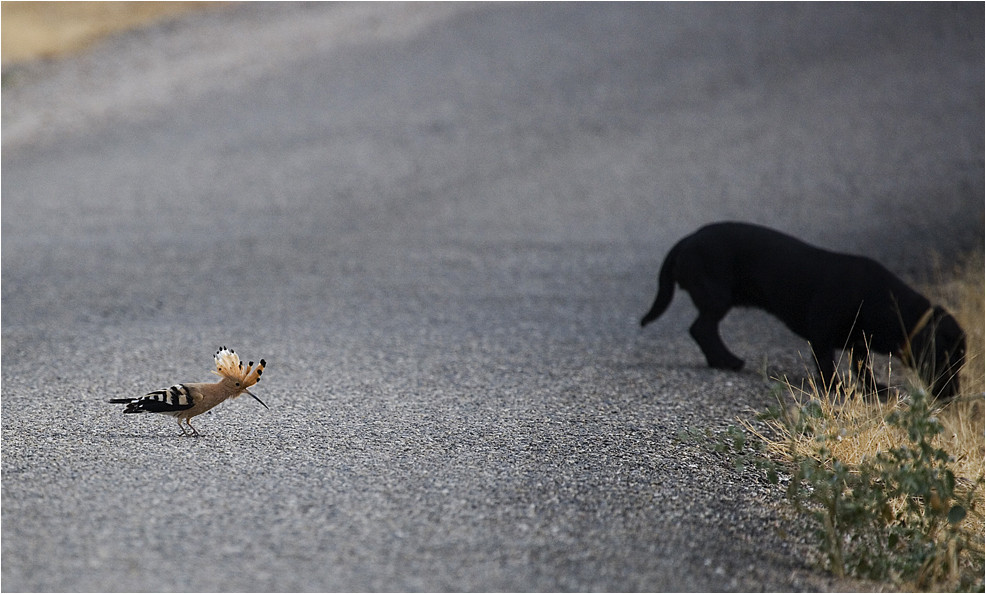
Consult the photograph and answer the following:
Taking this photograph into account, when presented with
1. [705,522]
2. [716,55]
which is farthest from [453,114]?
[705,522]

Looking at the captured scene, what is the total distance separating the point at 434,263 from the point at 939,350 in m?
3.60

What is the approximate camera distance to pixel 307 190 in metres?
9.01

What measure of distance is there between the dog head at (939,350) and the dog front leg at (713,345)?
31.0 inches

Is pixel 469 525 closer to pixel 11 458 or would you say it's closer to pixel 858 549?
pixel 858 549

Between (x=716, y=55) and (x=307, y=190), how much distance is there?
569 cm

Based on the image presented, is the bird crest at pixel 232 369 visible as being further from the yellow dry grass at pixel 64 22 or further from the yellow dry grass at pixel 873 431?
the yellow dry grass at pixel 64 22

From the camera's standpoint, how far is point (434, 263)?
7.09 meters

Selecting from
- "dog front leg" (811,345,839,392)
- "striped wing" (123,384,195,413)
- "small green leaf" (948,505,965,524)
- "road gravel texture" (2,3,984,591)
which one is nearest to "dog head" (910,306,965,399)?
"dog front leg" (811,345,839,392)

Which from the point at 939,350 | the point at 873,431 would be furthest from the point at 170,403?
the point at 939,350

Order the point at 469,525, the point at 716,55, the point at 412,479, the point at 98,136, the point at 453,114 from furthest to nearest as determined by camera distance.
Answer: the point at 716,55, the point at 453,114, the point at 98,136, the point at 412,479, the point at 469,525

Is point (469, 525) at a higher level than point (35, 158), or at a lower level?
lower

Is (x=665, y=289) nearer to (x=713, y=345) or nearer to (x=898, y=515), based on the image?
(x=713, y=345)

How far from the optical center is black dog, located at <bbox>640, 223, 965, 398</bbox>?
14.4 ft

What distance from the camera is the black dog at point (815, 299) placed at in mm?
4402
